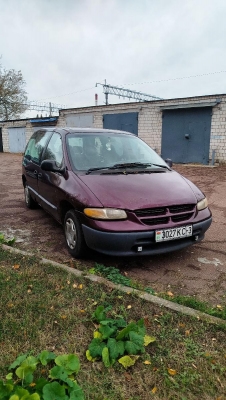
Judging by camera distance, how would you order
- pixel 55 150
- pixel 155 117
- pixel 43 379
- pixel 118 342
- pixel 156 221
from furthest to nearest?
1. pixel 155 117
2. pixel 55 150
3. pixel 156 221
4. pixel 118 342
5. pixel 43 379

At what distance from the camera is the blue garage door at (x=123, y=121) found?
1814cm

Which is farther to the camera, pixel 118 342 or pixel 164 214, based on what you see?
pixel 164 214

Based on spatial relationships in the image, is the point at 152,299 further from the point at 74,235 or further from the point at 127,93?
the point at 127,93

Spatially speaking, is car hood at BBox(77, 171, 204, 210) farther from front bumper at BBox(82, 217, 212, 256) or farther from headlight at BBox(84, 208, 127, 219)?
front bumper at BBox(82, 217, 212, 256)

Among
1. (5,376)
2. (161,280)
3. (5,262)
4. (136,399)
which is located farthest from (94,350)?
(5,262)

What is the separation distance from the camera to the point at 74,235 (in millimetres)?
3551

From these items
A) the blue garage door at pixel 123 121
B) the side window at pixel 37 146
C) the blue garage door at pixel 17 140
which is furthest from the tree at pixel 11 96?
the side window at pixel 37 146

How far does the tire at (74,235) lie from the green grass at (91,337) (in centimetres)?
45

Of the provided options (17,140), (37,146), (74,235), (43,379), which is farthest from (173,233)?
(17,140)

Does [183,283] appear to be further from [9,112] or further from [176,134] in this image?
[9,112]

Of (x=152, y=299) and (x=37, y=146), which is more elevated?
(x=37, y=146)

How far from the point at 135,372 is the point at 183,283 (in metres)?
1.39

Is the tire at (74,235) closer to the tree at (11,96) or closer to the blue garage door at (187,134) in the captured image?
the blue garage door at (187,134)

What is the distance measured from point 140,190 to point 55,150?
1801 mm
